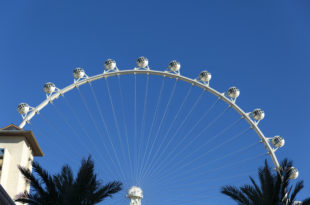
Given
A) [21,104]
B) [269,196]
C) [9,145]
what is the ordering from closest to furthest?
[269,196]
[21,104]
[9,145]

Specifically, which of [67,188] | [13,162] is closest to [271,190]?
[67,188]

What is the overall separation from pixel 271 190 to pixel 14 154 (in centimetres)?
2217

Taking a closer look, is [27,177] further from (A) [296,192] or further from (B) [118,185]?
(A) [296,192]

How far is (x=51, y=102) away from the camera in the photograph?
37.5m

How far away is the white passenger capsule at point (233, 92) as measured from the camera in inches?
1486

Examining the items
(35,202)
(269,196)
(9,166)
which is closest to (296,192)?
(269,196)

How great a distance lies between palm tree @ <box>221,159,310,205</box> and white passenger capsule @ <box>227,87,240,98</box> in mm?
14949

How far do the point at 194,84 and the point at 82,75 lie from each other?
7.60 meters

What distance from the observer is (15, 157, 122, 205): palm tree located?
22312 millimetres

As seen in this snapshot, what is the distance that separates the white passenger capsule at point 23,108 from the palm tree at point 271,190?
18.4m

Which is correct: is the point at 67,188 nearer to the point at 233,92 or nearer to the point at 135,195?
the point at 135,195

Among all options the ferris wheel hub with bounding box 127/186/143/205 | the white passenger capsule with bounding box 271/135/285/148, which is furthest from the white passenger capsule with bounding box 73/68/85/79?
the white passenger capsule with bounding box 271/135/285/148

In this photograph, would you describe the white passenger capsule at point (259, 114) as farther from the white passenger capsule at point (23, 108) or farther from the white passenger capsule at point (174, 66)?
the white passenger capsule at point (23, 108)

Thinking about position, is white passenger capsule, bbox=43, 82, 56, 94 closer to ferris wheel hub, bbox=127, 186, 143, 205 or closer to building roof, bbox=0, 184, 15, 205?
ferris wheel hub, bbox=127, 186, 143, 205
